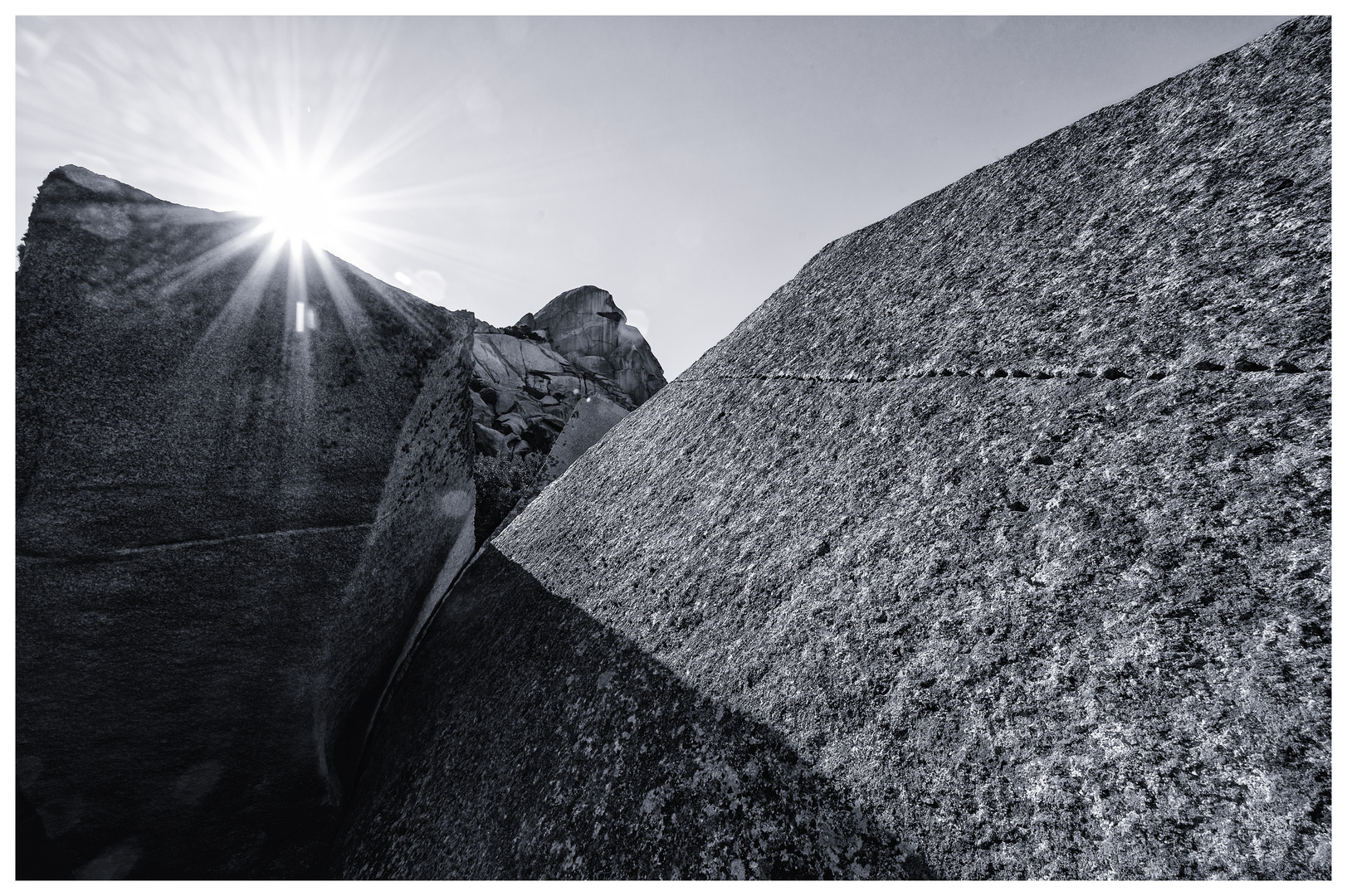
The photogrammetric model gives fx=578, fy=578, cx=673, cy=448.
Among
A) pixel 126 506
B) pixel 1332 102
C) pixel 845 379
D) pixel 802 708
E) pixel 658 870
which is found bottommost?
pixel 658 870

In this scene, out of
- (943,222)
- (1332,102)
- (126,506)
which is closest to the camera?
(1332,102)

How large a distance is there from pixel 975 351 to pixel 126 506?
3323 mm

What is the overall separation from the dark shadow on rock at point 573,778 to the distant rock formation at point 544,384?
2388mm

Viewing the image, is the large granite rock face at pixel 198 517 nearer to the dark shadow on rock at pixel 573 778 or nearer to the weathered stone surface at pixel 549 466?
the dark shadow on rock at pixel 573 778

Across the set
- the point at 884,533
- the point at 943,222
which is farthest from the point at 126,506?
the point at 943,222

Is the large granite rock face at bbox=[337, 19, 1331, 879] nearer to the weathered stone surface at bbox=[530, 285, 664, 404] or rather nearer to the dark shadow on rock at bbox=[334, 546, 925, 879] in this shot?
the dark shadow on rock at bbox=[334, 546, 925, 879]

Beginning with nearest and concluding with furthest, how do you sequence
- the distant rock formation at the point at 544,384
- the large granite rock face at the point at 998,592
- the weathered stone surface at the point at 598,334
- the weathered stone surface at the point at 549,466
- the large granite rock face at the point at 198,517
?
the large granite rock face at the point at 998,592, the large granite rock face at the point at 198,517, the weathered stone surface at the point at 549,466, the distant rock formation at the point at 544,384, the weathered stone surface at the point at 598,334

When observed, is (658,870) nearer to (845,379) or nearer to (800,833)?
(800,833)

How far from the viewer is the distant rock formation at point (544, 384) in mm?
9609

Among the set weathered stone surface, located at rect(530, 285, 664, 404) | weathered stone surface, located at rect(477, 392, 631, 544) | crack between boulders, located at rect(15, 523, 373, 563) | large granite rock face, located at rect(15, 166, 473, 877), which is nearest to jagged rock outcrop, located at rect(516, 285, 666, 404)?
weathered stone surface, located at rect(530, 285, 664, 404)

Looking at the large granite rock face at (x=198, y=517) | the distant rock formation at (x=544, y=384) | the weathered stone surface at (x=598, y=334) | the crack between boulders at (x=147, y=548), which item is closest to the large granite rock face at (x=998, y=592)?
the large granite rock face at (x=198, y=517)

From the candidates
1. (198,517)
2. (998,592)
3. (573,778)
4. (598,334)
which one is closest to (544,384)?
(598,334)

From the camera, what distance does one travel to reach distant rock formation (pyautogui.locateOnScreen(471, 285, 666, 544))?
9.61m

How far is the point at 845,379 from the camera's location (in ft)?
8.62
